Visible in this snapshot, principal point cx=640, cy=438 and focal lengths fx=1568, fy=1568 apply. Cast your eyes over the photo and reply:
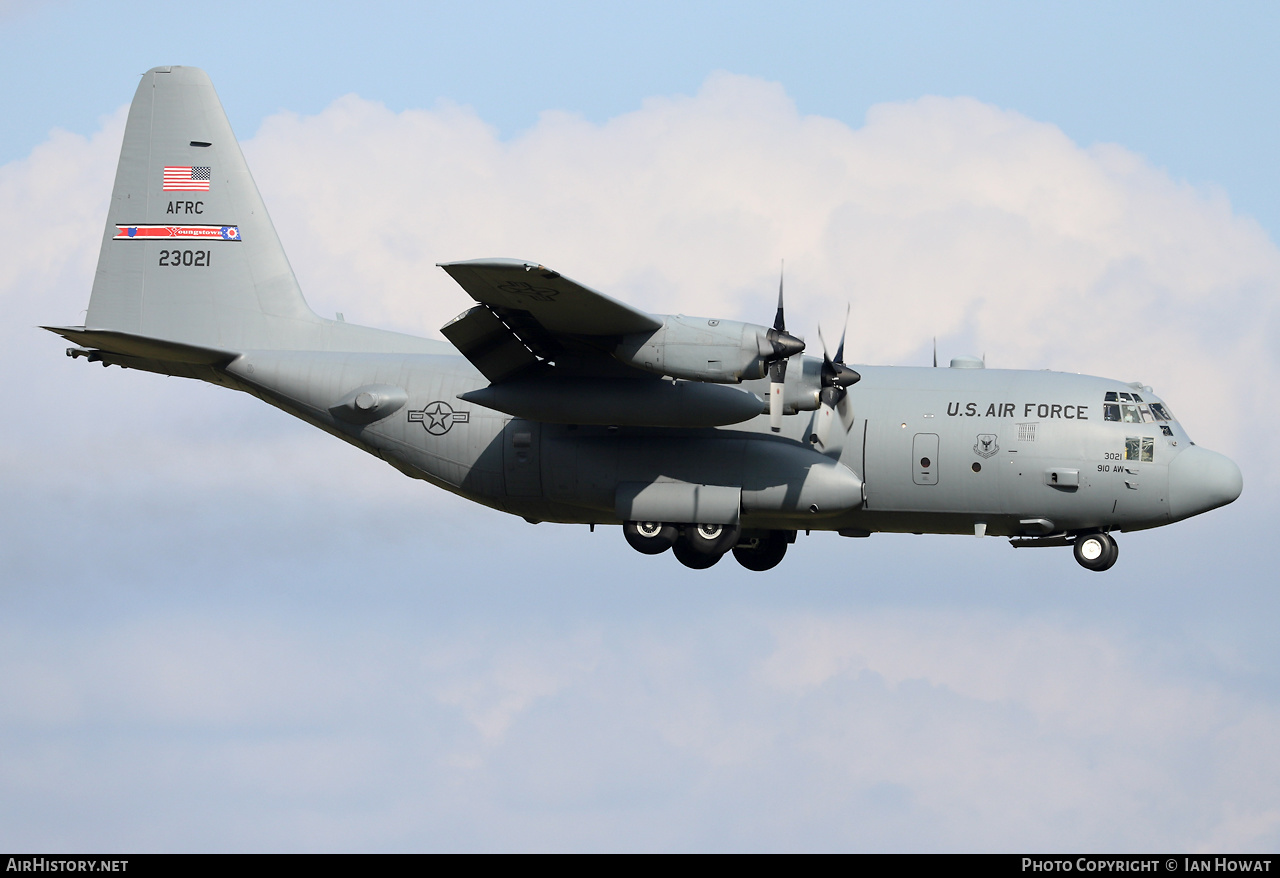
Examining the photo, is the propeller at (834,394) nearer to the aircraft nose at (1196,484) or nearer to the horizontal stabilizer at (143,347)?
the aircraft nose at (1196,484)

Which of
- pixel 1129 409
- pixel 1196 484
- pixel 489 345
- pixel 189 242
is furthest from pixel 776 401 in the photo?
pixel 189 242

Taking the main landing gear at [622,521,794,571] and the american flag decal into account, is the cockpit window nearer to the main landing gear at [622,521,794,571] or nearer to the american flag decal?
the main landing gear at [622,521,794,571]

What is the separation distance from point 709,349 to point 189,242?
10961mm

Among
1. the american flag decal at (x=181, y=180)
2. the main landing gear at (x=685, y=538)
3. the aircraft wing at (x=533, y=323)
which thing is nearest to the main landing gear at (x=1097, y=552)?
the main landing gear at (x=685, y=538)

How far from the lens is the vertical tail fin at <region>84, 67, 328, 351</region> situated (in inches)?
1103

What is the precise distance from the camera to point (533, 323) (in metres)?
23.7

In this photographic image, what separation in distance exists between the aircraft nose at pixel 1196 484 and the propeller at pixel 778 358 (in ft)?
20.8

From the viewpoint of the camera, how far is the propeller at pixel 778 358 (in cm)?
2286

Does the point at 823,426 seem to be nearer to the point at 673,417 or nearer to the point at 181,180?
the point at 673,417

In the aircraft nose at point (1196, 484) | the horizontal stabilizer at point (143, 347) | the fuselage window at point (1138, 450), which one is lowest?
the aircraft nose at point (1196, 484)

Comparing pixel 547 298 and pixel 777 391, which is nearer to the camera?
pixel 547 298

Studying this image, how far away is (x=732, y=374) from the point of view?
22781 mm

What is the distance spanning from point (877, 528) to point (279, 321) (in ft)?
36.6
